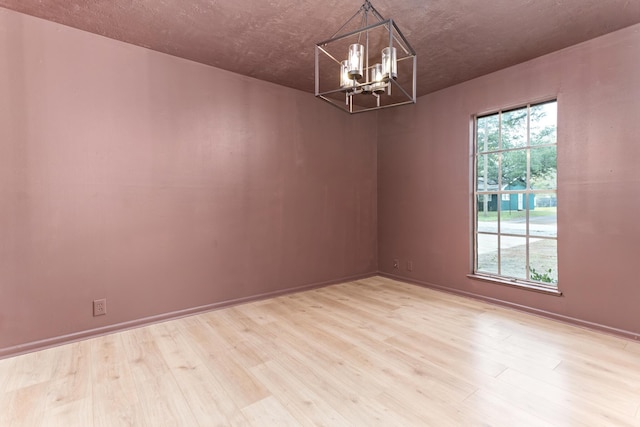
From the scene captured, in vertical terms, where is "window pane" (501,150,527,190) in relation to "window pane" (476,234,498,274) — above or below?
above

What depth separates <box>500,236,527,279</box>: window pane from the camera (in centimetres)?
343

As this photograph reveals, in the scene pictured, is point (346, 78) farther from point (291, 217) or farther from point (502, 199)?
point (502, 199)

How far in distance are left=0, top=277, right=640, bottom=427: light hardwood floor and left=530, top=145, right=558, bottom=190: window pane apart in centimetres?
142

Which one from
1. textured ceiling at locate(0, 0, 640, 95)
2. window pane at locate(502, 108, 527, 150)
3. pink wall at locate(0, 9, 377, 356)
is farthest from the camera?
window pane at locate(502, 108, 527, 150)

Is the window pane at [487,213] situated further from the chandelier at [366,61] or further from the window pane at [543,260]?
the chandelier at [366,61]

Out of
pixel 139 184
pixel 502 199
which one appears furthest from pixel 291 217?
pixel 502 199

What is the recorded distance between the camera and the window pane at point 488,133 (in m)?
3.67

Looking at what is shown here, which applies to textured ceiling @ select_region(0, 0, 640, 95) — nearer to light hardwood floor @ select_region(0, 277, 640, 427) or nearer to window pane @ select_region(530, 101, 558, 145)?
window pane @ select_region(530, 101, 558, 145)

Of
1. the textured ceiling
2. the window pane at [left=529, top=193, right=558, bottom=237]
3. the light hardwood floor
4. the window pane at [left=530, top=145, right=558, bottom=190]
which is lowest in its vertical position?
the light hardwood floor

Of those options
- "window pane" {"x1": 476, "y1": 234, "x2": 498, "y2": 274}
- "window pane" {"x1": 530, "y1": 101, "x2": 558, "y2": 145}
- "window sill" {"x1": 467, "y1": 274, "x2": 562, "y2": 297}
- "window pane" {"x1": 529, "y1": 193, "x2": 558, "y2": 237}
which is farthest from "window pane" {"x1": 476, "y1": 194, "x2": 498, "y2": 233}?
"window pane" {"x1": 530, "y1": 101, "x2": 558, "y2": 145}

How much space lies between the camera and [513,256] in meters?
3.52

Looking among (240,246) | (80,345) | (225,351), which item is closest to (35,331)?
(80,345)

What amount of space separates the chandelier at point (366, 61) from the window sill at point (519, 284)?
230 cm

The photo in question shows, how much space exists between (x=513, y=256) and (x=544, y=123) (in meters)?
1.50
